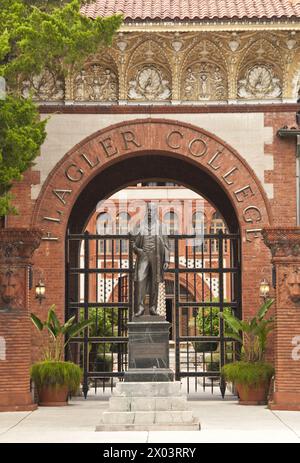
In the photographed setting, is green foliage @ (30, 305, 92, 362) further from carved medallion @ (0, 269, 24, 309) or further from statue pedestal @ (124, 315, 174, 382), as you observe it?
statue pedestal @ (124, 315, 174, 382)

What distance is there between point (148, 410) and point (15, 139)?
5184 millimetres

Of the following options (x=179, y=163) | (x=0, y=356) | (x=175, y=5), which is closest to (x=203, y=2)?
(x=175, y=5)

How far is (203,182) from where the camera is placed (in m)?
28.5

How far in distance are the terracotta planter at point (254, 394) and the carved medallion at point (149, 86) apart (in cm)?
731

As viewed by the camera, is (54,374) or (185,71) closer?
(54,374)

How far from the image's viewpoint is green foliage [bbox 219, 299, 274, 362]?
22672 millimetres

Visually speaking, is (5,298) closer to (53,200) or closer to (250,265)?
(53,200)

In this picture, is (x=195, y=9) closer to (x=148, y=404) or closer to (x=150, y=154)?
(x=150, y=154)

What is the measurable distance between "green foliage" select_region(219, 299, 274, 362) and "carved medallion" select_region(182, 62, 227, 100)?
527cm

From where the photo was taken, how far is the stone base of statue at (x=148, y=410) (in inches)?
661

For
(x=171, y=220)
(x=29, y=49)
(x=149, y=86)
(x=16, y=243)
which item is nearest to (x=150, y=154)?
(x=149, y=86)

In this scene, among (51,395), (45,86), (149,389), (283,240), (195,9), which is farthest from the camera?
(195,9)

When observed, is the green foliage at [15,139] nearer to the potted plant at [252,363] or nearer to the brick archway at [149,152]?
the brick archway at [149,152]

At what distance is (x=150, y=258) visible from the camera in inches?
749
